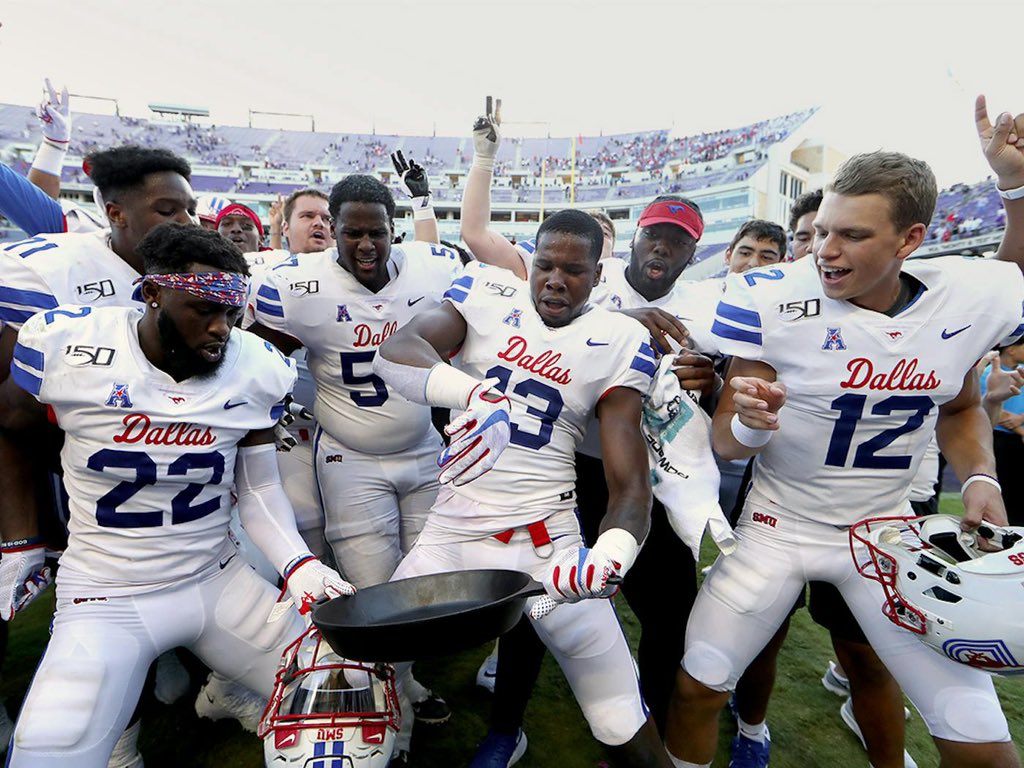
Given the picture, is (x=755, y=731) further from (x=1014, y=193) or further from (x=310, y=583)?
(x=1014, y=193)

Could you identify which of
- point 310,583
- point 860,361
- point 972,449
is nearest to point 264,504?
point 310,583

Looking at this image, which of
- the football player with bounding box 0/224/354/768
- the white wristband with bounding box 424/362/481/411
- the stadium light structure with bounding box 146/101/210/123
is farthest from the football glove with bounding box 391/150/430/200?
the stadium light structure with bounding box 146/101/210/123

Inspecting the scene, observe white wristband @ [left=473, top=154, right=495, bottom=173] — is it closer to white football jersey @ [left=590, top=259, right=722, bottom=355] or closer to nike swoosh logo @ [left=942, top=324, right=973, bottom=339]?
white football jersey @ [left=590, top=259, right=722, bottom=355]

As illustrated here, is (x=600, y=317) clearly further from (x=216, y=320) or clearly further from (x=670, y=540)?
(x=216, y=320)

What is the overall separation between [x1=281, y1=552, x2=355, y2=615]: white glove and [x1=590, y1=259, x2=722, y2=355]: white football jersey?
1.61 meters

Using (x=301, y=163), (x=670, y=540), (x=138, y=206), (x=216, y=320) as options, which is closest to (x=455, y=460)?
(x=216, y=320)

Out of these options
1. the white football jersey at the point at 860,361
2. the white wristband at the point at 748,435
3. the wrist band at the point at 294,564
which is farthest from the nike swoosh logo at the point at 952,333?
the wrist band at the point at 294,564

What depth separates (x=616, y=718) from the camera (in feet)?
6.24

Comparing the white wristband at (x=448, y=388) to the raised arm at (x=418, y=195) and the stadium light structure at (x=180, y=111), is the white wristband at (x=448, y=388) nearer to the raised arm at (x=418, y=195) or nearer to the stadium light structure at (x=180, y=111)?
the raised arm at (x=418, y=195)

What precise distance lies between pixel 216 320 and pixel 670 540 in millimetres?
1946

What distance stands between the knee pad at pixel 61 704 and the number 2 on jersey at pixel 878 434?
2402 mm

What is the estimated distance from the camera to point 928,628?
1760 mm

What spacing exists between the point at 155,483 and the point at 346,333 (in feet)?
3.36

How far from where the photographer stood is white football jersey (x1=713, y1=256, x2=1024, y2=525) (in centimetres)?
200
